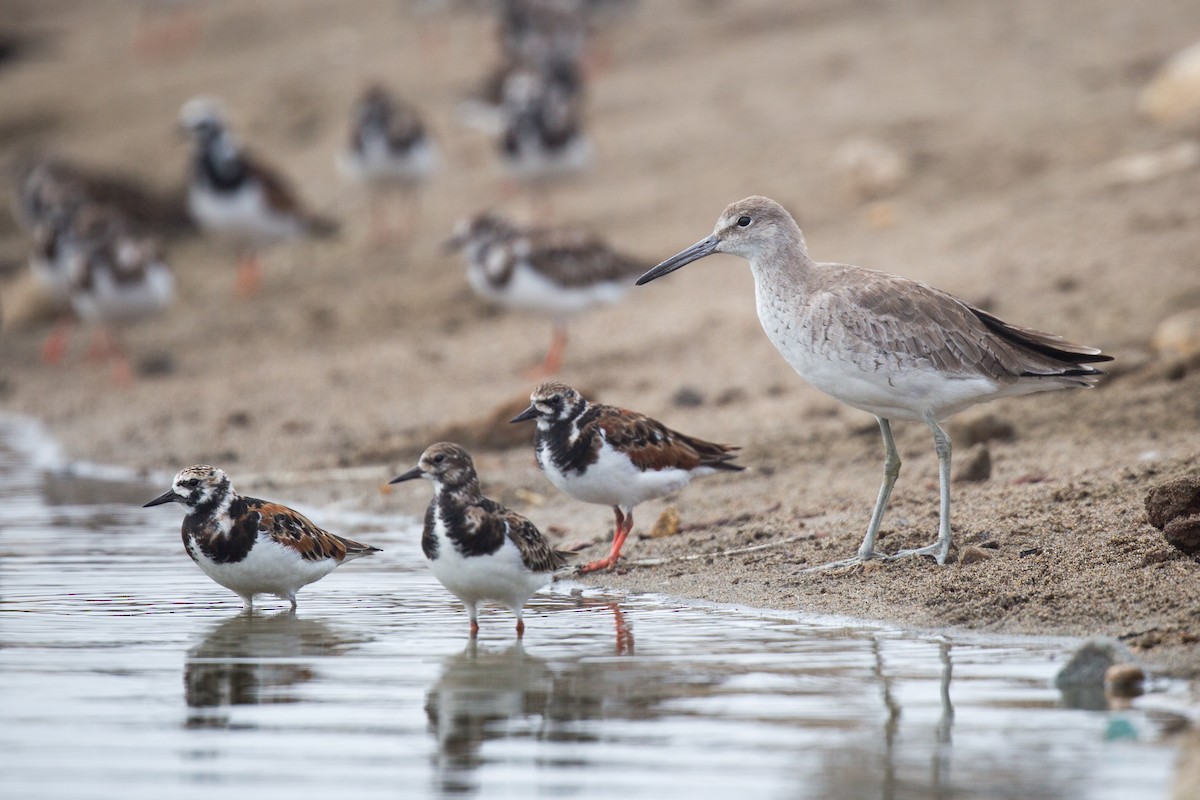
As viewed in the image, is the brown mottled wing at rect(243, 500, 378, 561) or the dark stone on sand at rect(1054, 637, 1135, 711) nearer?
the dark stone on sand at rect(1054, 637, 1135, 711)

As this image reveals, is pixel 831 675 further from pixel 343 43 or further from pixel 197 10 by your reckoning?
pixel 197 10

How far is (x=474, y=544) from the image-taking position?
7.59m

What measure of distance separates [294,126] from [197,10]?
8.94 m

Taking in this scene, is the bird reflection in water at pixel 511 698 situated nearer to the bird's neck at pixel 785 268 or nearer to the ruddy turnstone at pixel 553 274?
the bird's neck at pixel 785 268

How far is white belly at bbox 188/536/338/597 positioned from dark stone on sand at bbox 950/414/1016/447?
14.8 ft

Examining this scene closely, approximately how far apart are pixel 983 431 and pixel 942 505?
2608 mm

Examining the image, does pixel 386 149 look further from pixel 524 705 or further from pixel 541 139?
pixel 524 705

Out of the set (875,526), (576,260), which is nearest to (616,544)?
(875,526)

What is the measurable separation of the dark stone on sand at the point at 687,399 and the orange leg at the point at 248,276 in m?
7.89

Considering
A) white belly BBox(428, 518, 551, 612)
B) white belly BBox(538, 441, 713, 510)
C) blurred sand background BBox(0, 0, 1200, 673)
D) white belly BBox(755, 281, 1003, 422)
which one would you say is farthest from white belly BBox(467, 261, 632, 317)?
white belly BBox(428, 518, 551, 612)

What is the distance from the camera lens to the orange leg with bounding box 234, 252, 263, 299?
18.9m

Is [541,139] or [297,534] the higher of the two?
[541,139]

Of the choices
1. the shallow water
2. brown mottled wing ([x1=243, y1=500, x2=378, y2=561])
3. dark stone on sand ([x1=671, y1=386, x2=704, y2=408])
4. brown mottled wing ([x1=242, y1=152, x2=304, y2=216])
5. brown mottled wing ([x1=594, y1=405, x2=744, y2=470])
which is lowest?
the shallow water

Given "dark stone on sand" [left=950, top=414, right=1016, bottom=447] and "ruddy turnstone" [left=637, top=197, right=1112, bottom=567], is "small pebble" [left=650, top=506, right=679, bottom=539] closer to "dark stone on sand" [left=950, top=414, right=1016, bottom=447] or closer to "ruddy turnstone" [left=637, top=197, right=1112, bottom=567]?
"ruddy turnstone" [left=637, top=197, right=1112, bottom=567]
